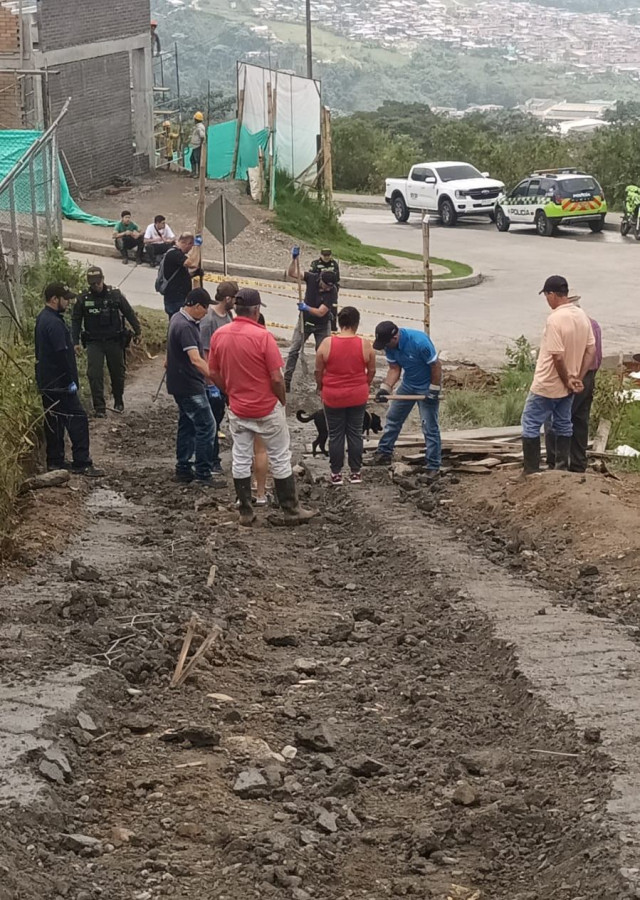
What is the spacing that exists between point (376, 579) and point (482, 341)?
12.7 meters

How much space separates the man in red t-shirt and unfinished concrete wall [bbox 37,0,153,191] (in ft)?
73.5

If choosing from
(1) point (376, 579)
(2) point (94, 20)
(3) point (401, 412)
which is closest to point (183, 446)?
(3) point (401, 412)

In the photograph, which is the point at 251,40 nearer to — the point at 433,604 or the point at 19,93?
the point at 19,93

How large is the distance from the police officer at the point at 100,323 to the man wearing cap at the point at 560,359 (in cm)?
496

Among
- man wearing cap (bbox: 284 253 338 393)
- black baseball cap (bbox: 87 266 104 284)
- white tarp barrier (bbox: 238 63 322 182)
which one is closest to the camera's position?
black baseball cap (bbox: 87 266 104 284)

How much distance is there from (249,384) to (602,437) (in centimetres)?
491

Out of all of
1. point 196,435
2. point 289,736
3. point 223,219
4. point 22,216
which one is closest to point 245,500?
point 196,435

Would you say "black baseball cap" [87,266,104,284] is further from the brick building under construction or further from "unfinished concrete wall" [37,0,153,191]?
"unfinished concrete wall" [37,0,153,191]

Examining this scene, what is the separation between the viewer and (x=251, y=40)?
156 m

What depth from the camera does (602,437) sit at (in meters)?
14.7

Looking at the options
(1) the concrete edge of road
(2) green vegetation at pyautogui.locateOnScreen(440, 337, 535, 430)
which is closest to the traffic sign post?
(2) green vegetation at pyautogui.locateOnScreen(440, 337, 535, 430)

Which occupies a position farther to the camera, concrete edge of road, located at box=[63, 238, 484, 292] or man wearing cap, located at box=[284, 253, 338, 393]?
concrete edge of road, located at box=[63, 238, 484, 292]

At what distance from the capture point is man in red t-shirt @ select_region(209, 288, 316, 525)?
36.6 feet

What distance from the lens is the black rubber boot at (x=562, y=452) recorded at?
1251 cm
